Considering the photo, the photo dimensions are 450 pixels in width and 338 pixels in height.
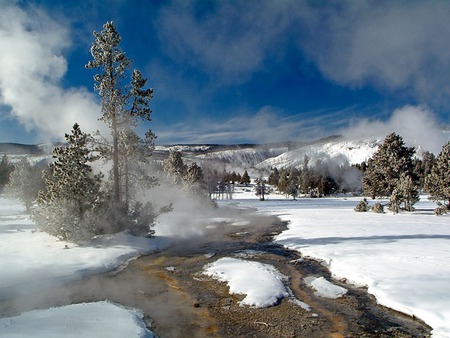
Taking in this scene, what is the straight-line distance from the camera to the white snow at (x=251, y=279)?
1197cm

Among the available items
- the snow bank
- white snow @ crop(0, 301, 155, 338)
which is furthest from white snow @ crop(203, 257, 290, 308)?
the snow bank

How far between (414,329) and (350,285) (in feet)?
13.9

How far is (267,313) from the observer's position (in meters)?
10.7

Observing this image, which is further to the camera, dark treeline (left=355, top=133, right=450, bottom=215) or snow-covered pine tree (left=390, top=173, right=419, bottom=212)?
snow-covered pine tree (left=390, top=173, right=419, bottom=212)

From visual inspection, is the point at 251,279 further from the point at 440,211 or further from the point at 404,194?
the point at 404,194

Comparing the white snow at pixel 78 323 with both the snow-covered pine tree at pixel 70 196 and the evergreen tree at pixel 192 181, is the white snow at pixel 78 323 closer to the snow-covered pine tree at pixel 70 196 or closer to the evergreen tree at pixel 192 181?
the snow-covered pine tree at pixel 70 196

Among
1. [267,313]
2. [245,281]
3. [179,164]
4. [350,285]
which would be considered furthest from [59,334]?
[179,164]

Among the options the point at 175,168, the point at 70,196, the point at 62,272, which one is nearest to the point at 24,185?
the point at 175,168

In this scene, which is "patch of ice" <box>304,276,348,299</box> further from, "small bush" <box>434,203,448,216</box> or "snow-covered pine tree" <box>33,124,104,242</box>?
"small bush" <box>434,203,448,216</box>

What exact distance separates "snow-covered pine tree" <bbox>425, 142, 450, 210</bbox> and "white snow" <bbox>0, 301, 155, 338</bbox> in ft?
137

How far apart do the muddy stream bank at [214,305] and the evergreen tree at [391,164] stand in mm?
35113

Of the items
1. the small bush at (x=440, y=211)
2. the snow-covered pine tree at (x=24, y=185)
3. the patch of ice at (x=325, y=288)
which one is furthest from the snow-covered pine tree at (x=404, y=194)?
the snow-covered pine tree at (x=24, y=185)

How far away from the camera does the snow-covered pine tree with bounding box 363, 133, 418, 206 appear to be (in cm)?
4647

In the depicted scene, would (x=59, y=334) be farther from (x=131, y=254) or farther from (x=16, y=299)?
(x=131, y=254)
